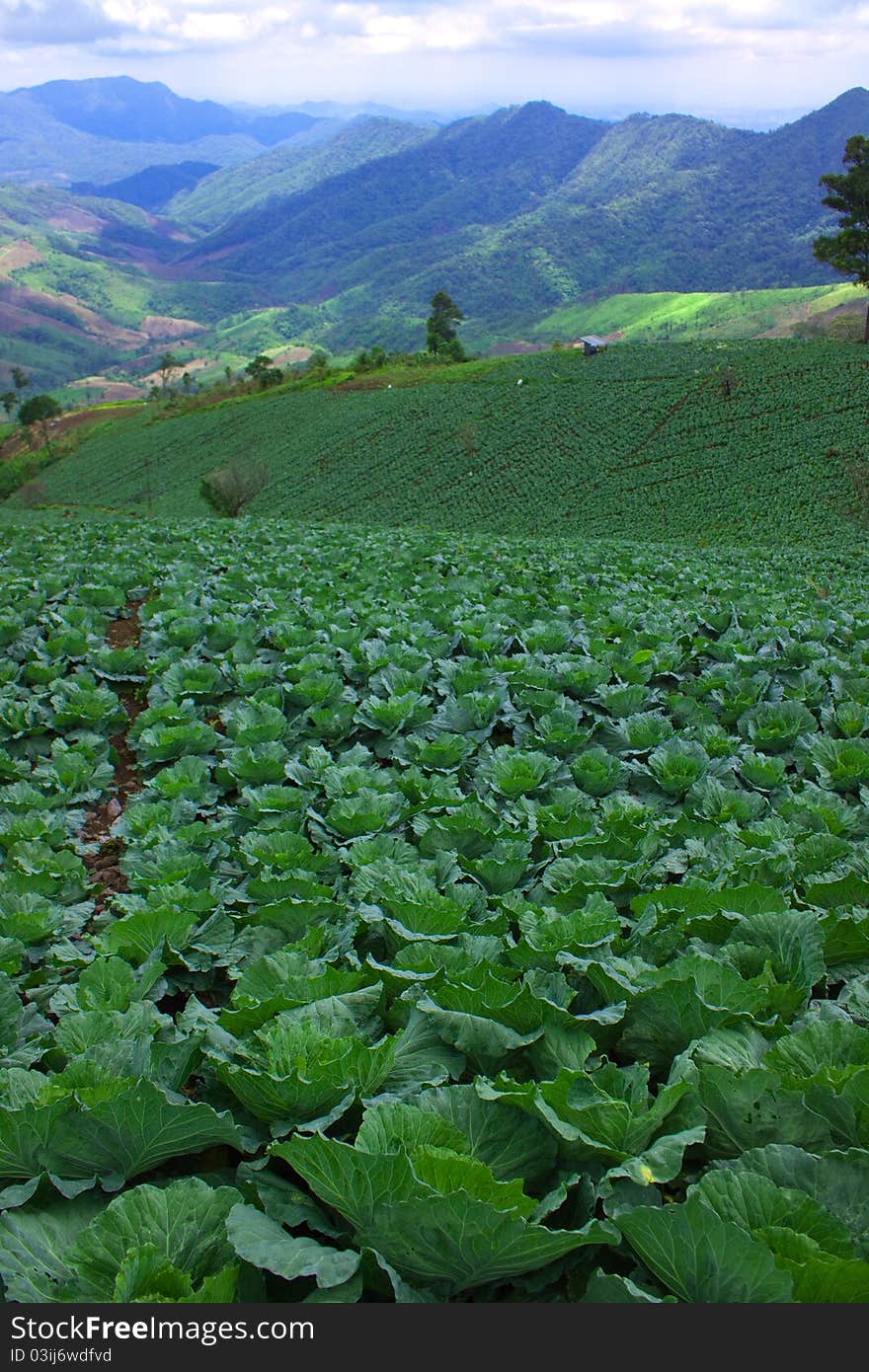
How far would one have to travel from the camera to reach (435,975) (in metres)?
3.38

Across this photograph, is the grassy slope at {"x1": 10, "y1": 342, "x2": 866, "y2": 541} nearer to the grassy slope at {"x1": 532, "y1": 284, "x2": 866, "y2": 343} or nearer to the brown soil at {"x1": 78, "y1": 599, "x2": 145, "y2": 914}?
the brown soil at {"x1": 78, "y1": 599, "x2": 145, "y2": 914}

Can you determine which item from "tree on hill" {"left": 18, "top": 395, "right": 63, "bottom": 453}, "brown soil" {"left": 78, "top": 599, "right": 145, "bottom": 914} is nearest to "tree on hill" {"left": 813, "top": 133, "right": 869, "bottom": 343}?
"brown soil" {"left": 78, "top": 599, "right": 145, "bottom": 914}

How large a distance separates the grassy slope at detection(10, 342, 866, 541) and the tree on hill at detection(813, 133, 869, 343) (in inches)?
243

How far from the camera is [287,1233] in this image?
2.32 meters

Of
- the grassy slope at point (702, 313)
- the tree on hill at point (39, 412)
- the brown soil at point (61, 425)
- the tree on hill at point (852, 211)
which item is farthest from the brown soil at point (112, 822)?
the grassy slope at point (702, 313)

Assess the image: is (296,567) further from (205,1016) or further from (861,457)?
(861,457)

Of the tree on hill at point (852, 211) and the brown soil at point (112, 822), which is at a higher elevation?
the tree on hill at point (852, 211)

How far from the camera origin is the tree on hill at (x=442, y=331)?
92.9 metres

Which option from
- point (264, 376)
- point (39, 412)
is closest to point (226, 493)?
point (264, 376)

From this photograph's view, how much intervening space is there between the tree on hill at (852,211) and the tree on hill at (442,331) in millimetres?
41100

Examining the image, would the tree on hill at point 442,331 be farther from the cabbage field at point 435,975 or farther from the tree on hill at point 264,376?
the cabbage field at point 435,975

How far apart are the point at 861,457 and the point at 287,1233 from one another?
179 ft

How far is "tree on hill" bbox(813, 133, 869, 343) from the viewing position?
188 ft

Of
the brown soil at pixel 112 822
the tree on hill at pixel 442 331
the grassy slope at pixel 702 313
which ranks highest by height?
the grassy slope at pixel 702 313
